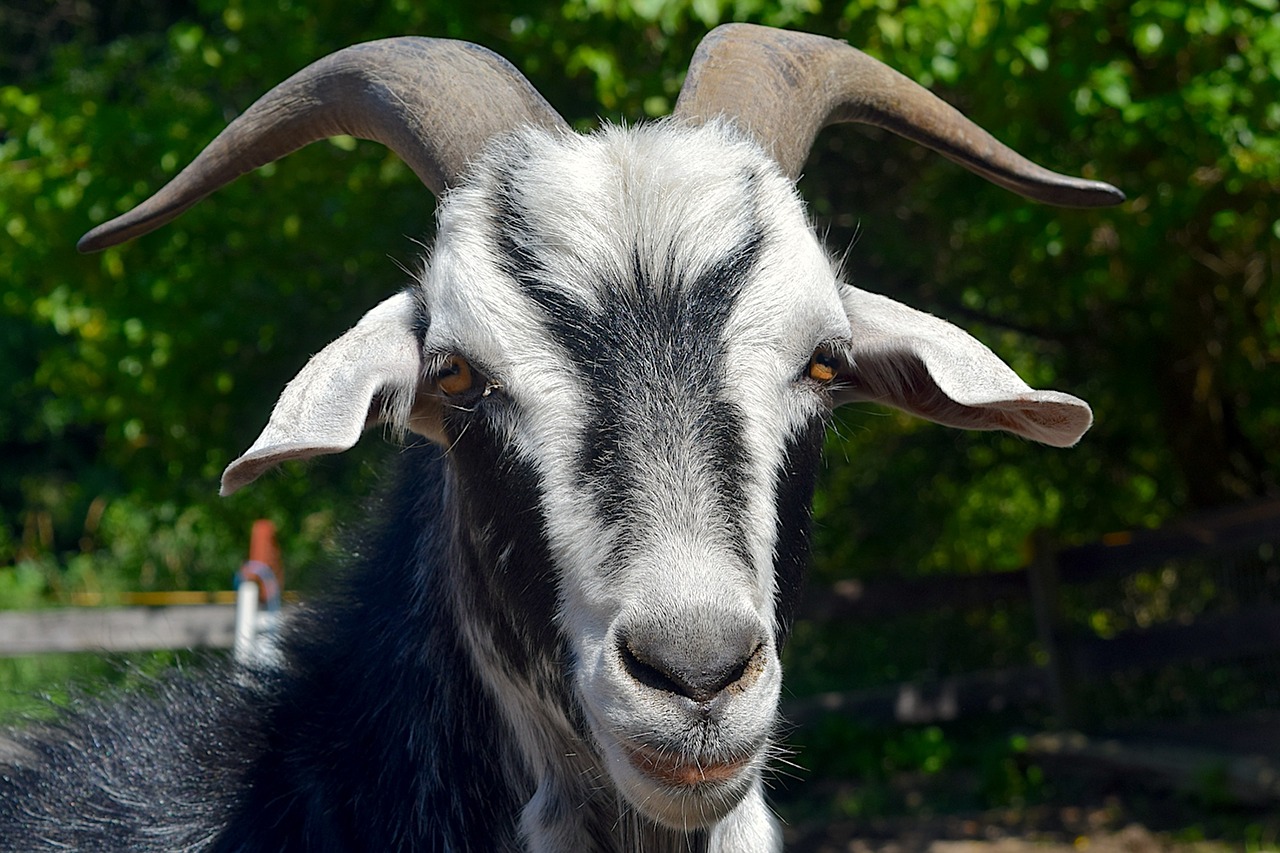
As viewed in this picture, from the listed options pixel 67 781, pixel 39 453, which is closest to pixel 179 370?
pixel 67 781

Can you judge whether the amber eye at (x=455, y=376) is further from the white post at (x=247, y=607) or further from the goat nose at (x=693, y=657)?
the white post at (x=247, y=607)

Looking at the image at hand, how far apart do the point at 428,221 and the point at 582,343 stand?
4.68m

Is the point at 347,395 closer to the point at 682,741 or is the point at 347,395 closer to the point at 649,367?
the point at 649,367

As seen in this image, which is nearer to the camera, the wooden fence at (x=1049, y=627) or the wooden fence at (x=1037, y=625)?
the wooden fence at (x=1037, y=625)

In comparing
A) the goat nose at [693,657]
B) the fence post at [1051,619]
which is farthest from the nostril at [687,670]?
the fence post at [1051,619]

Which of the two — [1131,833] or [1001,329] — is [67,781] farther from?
[1001,329]

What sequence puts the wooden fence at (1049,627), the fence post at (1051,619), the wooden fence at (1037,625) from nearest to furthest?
the wooden fence at (1037,625)
the wooden fence at (1049,627)
the fence post at (1051,619)

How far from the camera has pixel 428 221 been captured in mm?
6805

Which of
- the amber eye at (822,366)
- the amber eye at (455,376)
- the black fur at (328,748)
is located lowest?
the black fur at (328,748)

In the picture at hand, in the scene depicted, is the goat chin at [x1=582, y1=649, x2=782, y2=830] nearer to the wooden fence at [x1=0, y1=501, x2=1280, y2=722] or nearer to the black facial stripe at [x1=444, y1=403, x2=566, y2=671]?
the black facial stripe at [x1=444, y1=403, x2=566, y2=671]

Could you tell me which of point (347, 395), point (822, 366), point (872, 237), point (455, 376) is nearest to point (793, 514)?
point (822, 366)

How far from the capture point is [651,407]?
2234 millimetres

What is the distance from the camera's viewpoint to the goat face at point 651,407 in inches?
81.3

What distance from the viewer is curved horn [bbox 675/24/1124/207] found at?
293cm
